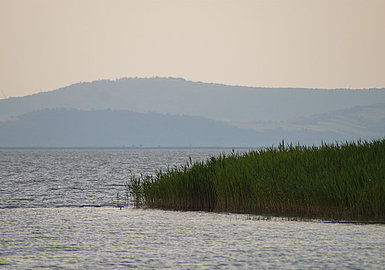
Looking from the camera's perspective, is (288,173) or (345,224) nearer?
(345,224)

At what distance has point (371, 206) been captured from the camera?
75.0 ft

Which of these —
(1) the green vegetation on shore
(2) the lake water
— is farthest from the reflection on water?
(1) the green vegetation on shore

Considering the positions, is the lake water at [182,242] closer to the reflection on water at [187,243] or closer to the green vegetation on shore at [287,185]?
the reflection on water at [187,243]

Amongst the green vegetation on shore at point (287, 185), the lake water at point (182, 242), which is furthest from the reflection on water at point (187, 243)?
the green vegetation on shore at point (287, 185)

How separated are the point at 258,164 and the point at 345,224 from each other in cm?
606

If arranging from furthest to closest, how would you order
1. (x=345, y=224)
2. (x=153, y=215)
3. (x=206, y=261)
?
(x=153, y=215), (x=345, y=224), (x=206, y=261)

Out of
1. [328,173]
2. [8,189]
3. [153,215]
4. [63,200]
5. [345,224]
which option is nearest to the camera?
[345,224]

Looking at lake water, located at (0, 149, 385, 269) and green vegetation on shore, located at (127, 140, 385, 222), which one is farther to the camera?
green vegetation on shore, located at (127, 140, 385, 222)

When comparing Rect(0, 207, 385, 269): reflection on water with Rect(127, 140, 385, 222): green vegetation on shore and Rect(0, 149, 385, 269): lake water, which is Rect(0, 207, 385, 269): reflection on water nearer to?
Rect(0, 149, 385, 269): lake water

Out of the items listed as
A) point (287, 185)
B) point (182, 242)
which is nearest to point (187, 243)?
point (182, 242)

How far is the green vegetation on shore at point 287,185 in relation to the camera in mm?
23203

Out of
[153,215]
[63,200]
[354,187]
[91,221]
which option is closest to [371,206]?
[354,187]

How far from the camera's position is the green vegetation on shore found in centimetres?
2320

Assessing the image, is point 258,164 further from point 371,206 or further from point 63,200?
point 63,200
